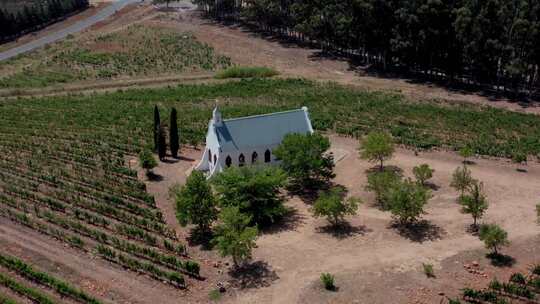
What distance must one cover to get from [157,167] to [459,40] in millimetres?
45983

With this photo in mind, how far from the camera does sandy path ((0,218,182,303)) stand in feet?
124

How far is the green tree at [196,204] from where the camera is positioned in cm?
4344

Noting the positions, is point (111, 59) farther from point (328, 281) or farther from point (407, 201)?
point (328, 281)

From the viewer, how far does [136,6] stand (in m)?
152

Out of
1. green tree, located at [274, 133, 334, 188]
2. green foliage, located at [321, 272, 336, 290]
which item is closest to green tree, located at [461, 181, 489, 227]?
green tree, located at [274, 133, 334, 188]

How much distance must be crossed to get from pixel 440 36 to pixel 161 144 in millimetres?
44454

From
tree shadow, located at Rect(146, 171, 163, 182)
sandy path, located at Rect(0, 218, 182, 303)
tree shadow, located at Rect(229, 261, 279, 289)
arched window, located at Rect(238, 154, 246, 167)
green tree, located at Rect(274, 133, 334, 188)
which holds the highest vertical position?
green tree, located at Rect(274, 133, 334, 188)

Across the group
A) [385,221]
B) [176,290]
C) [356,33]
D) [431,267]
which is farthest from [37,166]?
[356,33]

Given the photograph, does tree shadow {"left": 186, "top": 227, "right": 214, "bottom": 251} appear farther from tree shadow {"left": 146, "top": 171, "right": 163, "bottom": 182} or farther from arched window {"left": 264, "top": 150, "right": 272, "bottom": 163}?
arched window {"left": 264, "top": 150, "right": 272, "bottom": 163}

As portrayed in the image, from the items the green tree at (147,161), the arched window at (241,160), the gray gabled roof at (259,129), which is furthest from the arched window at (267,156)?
the green tree at (147,161)

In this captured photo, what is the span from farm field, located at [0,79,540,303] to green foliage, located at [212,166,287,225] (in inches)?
80.8

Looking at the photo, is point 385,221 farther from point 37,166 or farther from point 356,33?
point 356,33

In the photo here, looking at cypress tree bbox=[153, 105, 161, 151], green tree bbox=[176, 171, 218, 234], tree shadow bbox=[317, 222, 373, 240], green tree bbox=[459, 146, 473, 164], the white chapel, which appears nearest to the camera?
green tree bbox=[176, 171, 218, 234]

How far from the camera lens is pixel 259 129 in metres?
55.0
